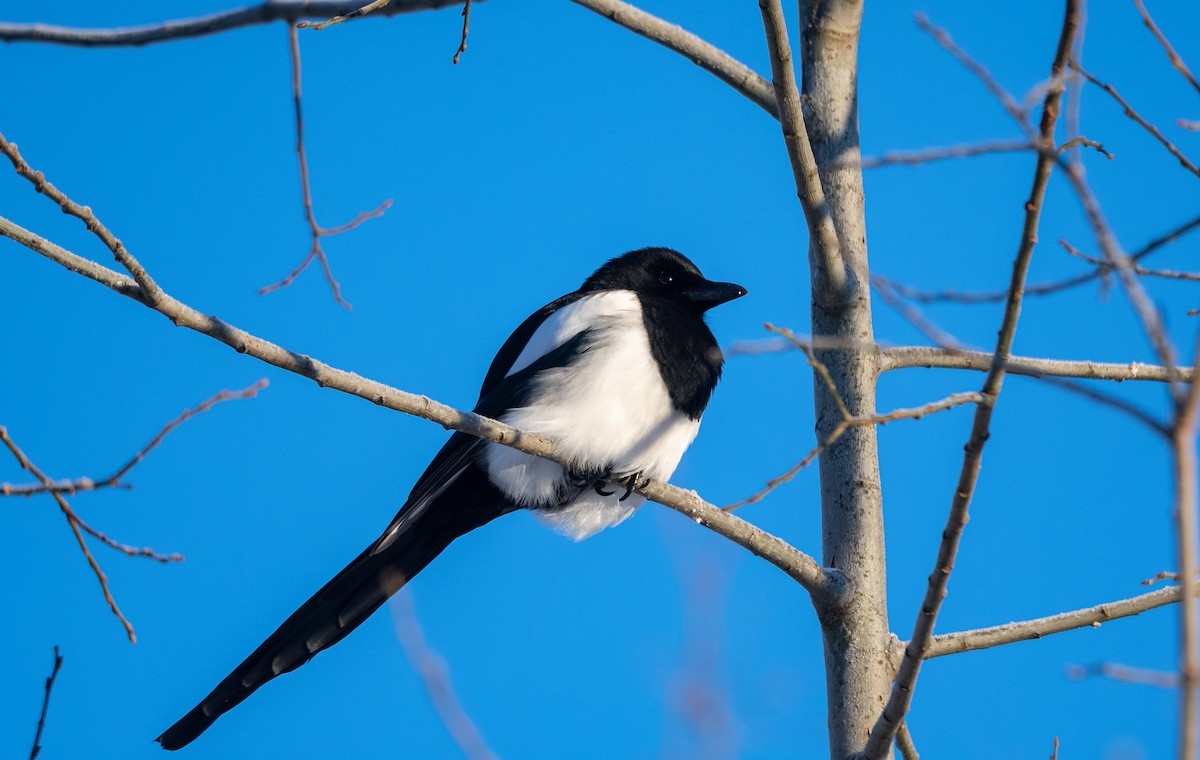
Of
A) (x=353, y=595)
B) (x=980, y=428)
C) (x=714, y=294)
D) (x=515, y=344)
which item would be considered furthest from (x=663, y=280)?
(x=980, y=428)

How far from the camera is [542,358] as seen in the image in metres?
3.97

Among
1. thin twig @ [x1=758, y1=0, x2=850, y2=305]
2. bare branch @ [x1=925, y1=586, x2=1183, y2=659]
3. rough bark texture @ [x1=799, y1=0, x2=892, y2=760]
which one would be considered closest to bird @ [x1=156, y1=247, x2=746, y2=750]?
rough bark texture @ [x1=799, y1=0, x2=892, y2=760]

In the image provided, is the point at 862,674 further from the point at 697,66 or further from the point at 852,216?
the point at 697,66

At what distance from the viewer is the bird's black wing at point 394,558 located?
11.3 ft

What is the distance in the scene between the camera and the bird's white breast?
3717 millimetres

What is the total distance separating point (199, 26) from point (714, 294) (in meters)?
2.44

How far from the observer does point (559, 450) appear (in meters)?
3.67

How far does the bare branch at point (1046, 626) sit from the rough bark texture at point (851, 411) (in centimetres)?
19

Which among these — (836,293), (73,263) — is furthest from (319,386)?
(836,293)

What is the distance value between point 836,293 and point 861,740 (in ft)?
3.73

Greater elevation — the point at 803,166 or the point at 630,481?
the point at 630,481

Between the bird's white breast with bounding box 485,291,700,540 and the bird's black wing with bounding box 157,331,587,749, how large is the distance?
75 millimetres

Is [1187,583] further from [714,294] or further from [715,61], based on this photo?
[714,294]

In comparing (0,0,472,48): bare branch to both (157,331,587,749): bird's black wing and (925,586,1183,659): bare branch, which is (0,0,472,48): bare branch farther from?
(925,586,1183,659): bare branch
